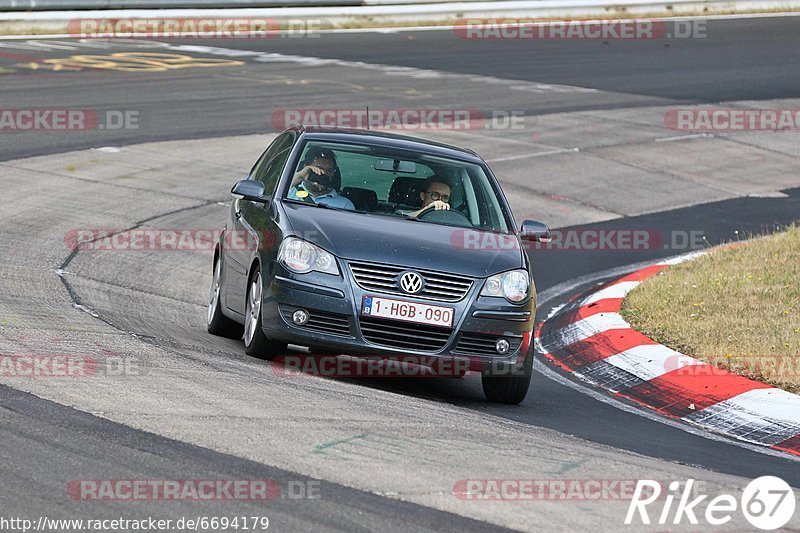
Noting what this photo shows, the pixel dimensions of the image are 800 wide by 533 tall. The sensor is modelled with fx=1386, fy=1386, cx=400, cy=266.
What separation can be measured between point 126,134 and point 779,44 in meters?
17.2

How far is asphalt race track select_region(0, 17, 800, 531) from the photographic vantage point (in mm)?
5652

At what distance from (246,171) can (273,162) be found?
6622mm

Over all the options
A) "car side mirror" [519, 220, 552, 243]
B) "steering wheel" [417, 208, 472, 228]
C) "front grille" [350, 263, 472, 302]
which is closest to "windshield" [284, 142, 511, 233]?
"steering wheel" [417, 208, 472, 228]

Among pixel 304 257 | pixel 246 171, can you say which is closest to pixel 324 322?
pixel 304 257

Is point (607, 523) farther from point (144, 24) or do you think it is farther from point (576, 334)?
point (144, 24)

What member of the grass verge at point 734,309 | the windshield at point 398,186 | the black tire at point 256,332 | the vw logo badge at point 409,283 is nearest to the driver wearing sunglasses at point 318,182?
the windshield at point 398,186

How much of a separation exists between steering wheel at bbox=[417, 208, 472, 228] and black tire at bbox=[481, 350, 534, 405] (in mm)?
1117

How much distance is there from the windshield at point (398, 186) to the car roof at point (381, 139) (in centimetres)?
8

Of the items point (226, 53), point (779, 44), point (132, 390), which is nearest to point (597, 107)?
point (226, 53)

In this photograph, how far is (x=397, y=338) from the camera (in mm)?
8148

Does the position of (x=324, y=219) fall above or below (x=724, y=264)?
above

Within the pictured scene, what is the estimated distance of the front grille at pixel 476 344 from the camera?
8.27 metres

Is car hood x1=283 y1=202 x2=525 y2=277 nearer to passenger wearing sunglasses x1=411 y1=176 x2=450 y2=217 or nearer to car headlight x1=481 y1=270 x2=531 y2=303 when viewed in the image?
car headlight x1=481 y1=270 x2=531 y2=303

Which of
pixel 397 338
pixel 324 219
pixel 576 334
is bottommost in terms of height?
pixel 576 334
